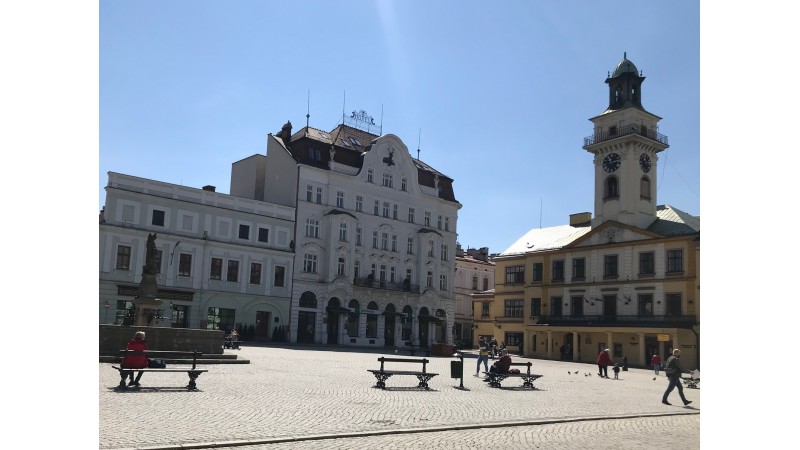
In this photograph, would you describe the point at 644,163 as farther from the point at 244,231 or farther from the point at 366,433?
the point at 366,433

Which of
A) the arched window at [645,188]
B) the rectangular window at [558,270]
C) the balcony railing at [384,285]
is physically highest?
the arched window at [645,188]

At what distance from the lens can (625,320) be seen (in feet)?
168

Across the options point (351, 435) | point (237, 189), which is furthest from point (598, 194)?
point (351, 435)

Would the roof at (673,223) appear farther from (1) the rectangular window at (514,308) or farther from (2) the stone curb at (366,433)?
(2) the stone curb at (366,433)

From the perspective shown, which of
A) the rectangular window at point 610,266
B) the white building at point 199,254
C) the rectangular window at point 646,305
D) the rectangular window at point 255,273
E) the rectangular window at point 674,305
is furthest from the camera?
the rectangular window at point 610,266

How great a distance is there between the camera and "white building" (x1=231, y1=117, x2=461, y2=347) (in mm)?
54781

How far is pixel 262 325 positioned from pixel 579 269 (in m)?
23.7

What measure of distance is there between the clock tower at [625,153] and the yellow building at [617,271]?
0.08 m

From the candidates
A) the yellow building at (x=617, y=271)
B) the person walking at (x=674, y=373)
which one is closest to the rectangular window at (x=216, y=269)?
the yellow building at (x=617, y=271)

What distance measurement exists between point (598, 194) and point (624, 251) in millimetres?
5922

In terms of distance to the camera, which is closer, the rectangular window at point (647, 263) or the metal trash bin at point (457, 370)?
the metal trash bin at point (457, 370)

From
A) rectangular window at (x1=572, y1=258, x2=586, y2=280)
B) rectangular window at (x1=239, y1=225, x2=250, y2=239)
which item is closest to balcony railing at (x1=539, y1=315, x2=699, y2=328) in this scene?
rectangular window at (x1=572, y1=258, x2=586, y2=280)

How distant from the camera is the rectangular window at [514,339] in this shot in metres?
60.7

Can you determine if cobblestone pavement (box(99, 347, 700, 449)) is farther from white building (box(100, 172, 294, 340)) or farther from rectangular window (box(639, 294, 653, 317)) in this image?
rectangular window (box(639, 294, 653, 317))
